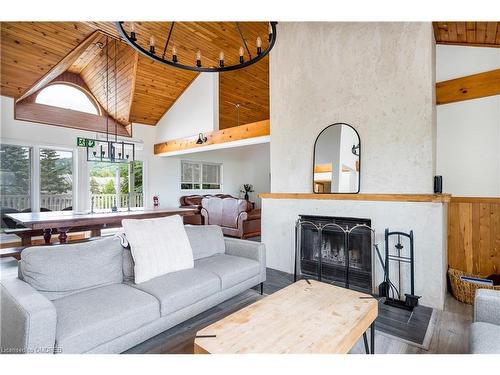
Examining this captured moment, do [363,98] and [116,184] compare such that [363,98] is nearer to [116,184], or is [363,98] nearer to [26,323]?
[26,323]

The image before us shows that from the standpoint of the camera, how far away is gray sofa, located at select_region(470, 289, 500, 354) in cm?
132

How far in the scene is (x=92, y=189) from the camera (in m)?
6.94

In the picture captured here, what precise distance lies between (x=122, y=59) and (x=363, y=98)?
560 cm

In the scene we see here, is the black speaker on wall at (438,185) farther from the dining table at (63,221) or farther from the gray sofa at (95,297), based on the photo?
the dining table at (63,221)

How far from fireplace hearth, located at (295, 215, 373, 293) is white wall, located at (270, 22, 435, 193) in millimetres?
491

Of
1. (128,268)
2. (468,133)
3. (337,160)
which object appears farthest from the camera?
(337,160)

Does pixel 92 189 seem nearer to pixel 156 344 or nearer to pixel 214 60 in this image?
pixel 214 60

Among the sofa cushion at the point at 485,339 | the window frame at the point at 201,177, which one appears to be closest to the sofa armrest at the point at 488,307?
the sofa cushion at the point at 485,339

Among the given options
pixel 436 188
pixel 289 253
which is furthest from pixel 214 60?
pixel 436 188

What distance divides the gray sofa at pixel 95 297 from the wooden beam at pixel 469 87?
3.05 m

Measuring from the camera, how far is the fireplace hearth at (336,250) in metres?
3.10

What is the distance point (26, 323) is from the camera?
1.33 metres

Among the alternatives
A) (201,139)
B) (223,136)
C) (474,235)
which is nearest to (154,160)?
(201,139)

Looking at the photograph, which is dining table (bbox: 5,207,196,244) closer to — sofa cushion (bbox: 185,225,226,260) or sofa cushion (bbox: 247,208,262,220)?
sofa cushion (bbox: 247,208,262,220)
